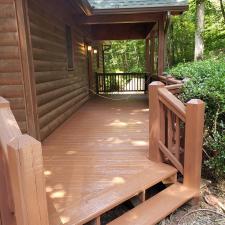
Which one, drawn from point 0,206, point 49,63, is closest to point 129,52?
point 49,63

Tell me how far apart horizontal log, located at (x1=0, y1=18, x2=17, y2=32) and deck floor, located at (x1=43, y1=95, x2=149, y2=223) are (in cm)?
181

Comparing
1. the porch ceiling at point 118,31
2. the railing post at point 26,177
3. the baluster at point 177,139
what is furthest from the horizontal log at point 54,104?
the porch ceiling at point 118,31

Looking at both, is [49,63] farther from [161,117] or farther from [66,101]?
[161,117]

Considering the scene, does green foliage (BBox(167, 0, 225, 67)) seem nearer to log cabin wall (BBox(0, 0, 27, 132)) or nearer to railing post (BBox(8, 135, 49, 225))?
log cabin wall (BBox(0, 0, 27, 132))

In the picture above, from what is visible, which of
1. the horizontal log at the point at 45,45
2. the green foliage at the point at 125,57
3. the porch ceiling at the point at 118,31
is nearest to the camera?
the horizontal log at the point at 45,45

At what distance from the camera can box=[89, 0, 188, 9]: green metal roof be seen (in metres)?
6.36

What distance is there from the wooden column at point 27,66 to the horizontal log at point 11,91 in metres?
0.08

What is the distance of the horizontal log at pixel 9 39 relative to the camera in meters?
3.43

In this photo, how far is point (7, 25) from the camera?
340 centimetres

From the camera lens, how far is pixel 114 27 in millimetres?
10867

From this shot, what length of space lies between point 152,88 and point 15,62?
6.38 feet

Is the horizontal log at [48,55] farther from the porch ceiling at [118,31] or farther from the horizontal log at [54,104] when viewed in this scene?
the porch ceiling at [118,31]

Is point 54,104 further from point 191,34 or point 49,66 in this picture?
point 191,34

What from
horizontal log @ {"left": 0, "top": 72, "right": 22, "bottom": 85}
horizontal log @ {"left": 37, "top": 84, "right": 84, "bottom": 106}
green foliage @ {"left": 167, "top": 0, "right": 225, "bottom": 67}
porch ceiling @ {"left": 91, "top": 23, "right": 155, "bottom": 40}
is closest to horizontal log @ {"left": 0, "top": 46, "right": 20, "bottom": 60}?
horizontal log @ {"left": 0, "top": 72, "right": 22, "bottom": 85}
